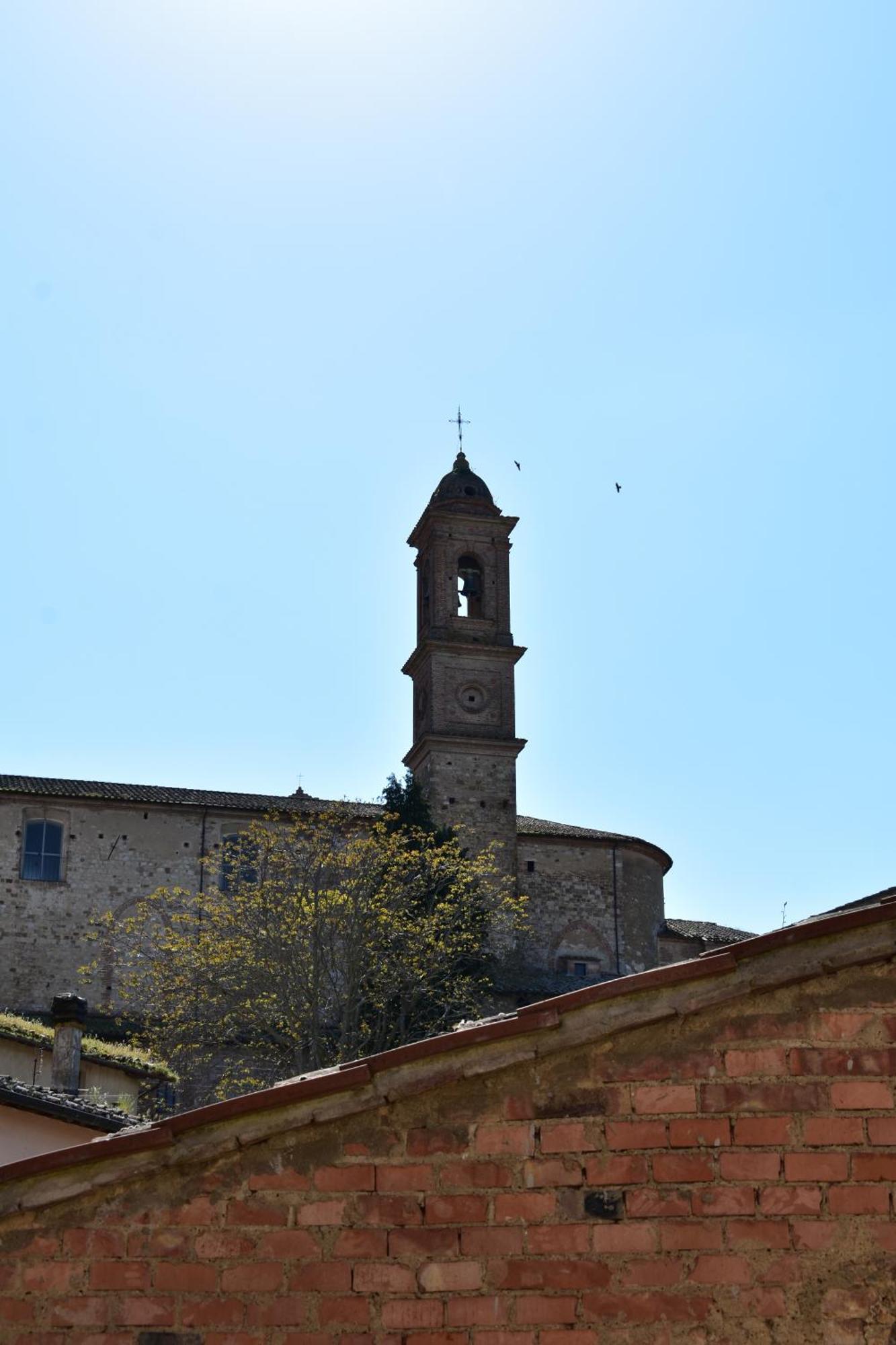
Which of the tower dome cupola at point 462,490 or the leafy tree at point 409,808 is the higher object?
the tower dome cupola at point 462,490

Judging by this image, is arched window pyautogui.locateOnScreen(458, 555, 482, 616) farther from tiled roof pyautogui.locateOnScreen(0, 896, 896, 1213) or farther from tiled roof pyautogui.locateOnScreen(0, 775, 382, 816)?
tiled roof pyautogui.locateOnScreen(0, 896, 896, 1213)

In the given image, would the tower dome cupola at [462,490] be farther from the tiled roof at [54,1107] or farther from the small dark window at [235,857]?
the tiled roof at [54,1107]

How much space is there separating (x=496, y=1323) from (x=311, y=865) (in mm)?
25431

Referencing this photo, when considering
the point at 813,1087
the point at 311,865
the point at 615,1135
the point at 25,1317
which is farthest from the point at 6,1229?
the point at 311,865

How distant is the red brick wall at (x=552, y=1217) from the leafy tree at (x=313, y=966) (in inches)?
742

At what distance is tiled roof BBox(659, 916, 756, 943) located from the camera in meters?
42.4

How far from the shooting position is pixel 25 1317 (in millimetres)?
6145

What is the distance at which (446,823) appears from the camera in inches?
1549

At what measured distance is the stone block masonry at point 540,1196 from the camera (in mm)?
6023

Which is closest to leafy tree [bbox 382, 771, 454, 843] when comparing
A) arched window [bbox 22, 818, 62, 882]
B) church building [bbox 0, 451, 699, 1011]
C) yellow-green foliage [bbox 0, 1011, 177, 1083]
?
church building [bbox 0, 451, 699, 1011]

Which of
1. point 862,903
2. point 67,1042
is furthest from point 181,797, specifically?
point 862,903

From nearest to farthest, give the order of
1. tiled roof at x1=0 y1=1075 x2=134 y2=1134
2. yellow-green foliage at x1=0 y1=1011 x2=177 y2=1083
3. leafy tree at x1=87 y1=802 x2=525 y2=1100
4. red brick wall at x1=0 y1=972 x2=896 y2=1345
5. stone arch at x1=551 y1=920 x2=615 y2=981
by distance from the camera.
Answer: red brick wall at x1=0 y1=972 x2=896 y2=1345
tiled roof at x1=0 y1=1075 x2=134 y2=1134
yellow-green foliage at x1=0 y1=1011 x2=177 y2=1083
leafy tree at x1=87 y1=802 x2=525 y2=1100
stone arch at x1=551 y1=920 x2=615 y2=981

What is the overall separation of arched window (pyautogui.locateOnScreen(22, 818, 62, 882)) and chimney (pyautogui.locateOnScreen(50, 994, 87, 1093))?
58.6 feet

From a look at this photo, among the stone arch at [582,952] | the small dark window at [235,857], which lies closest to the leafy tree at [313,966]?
the small dark window at [235,857]
